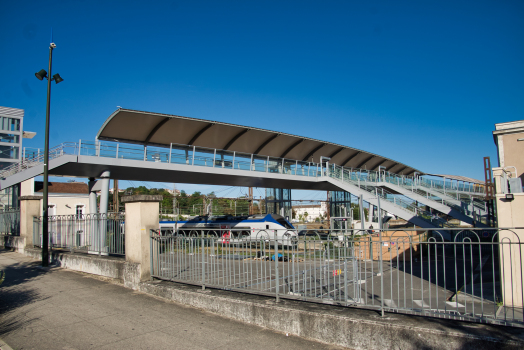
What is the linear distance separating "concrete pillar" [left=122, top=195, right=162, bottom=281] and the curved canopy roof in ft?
43.6

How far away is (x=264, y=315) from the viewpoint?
5.83 meters

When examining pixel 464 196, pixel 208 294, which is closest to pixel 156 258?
pixel 208 294

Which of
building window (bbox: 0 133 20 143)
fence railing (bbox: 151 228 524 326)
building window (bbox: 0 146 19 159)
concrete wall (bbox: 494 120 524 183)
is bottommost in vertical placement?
fence railing (bbox: 151 228 524 326)

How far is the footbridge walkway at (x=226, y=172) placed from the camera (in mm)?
19438

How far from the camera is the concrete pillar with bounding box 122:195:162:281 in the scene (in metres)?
8.39

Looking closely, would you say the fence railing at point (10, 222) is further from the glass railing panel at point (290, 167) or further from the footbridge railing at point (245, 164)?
the glass railing panel at point (290, 167)

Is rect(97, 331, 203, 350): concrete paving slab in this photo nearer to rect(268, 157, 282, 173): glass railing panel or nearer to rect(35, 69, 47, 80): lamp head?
rect(35, 69, 47, 80): lamp head

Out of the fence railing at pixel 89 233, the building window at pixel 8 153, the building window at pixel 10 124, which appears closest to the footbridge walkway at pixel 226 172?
the fence railing at pixel 89 233

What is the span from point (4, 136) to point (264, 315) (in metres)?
52.5

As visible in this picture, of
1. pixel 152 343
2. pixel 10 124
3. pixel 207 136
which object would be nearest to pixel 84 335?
pixel 152 343

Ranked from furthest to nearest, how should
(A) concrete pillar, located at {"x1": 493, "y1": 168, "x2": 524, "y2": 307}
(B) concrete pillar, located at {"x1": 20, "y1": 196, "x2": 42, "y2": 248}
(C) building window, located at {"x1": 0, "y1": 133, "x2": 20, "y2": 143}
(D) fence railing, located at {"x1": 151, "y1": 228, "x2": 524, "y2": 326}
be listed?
(C) building window, located at {"x1": 0, "y1": 133, "x2": 20, "y2": 143}, (B) concrete pillar, located at {"x1": 20, "y1": 196, "x2": 42, "y2": 248}, (A) concrete pillar, located at {"x1": 493, "y1": 168, "x2": 524, "y2": 307}, (D) fence railing, located at {"x1": 151, "y1": 228, "x2": 524, "y2": 326}

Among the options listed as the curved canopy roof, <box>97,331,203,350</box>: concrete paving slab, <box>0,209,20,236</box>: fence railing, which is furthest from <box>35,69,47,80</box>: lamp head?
<box>97,331,203,350</box>: concrete paving slab

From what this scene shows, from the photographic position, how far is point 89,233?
38.6 ft

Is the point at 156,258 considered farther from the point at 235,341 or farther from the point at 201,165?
the point at 201,165
